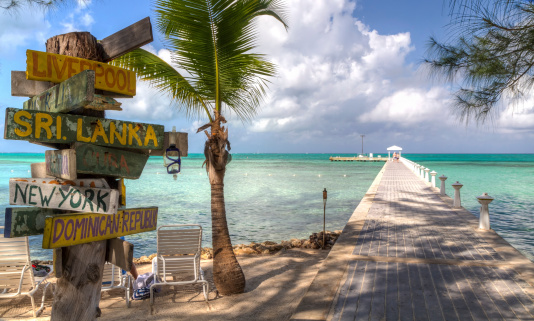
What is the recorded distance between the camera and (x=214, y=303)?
221 inches

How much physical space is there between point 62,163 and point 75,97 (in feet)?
1.29

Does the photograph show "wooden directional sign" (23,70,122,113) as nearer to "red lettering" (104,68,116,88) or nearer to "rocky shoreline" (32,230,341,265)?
"red lettering" (104,68,116,88)

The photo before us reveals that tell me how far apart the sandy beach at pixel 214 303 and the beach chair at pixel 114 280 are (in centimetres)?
21

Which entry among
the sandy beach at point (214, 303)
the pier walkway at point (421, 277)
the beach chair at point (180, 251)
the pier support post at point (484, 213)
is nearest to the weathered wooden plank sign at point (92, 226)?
the pier walkway at point (421, 277)

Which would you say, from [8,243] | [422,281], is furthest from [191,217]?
[422,281]

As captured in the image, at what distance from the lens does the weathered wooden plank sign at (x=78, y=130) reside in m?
2.02

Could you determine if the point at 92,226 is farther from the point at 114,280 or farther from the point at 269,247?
the point at 269,247

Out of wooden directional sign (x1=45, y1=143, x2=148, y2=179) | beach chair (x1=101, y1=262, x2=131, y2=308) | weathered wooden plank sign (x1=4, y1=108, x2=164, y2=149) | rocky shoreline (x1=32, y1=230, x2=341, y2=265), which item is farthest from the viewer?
rocky shoreline (x1=32, y1=230, x2=341, y2=265)

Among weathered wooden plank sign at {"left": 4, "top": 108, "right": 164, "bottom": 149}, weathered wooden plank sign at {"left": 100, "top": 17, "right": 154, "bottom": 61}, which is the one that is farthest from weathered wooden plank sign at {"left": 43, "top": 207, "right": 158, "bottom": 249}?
weathered wooden plank sign at {"left": 100, "top": 17, "right": 154, "bottom": 61}

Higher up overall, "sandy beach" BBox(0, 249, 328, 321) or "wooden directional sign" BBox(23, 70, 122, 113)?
"wooden directional sign" BBox(23, 70, 122, 113)

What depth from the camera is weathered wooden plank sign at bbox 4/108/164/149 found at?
2023 mm

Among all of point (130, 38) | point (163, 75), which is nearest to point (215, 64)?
point (163, 75)

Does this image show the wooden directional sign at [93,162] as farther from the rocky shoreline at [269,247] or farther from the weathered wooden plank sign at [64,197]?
the rocky shoreline at [269,247]

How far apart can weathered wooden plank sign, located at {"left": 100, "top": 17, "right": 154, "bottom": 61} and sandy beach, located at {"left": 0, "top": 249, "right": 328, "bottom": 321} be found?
12.4ft
